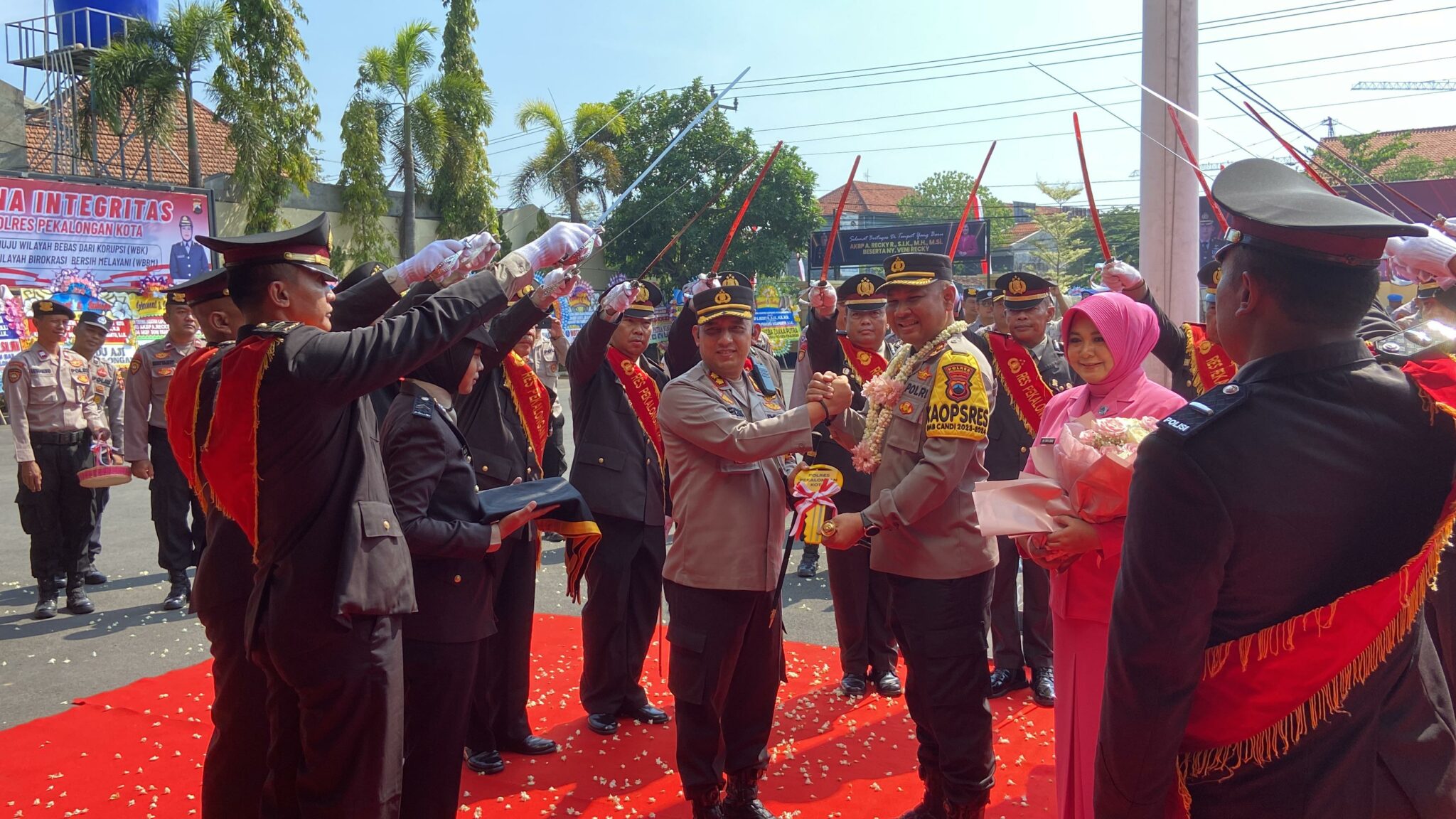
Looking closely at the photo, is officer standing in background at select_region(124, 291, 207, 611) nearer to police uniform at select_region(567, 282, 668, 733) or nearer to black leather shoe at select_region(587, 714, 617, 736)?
police uniform at select_region(567, 282, 668, 733)

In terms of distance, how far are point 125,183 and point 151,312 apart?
105 inches

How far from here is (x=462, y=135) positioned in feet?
84.6

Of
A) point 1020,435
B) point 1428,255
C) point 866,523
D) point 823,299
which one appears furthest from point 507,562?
point 1428,255

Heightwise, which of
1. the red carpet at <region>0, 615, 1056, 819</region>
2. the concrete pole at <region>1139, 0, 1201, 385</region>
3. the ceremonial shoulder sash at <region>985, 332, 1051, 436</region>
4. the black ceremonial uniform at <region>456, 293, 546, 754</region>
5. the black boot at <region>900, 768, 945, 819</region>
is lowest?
the red carpet at <region>0, 615, 1056, 819</region>

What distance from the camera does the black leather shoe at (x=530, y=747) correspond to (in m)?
4.52

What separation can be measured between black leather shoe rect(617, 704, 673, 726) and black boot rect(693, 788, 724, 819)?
120 cm

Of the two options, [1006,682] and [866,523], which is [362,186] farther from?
[866,523]

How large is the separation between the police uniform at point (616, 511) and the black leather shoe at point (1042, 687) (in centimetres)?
188

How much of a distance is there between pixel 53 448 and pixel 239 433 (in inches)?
220

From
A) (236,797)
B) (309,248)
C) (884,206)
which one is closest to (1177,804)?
(309,248)

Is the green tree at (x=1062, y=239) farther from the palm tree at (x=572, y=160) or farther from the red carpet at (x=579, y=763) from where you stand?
the red carpet at (x=579, y=763)

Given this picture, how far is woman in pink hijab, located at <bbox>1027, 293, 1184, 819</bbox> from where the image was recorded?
2.81 m

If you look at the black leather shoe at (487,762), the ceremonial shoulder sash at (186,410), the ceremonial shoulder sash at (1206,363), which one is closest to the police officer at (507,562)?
the black leather shoe at (487,762)

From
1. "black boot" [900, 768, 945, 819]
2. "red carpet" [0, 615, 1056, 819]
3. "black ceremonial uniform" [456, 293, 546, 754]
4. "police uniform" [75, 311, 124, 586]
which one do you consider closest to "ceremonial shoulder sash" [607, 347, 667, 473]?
"black ceremonial uniform" [456, 293, 546, 754]
